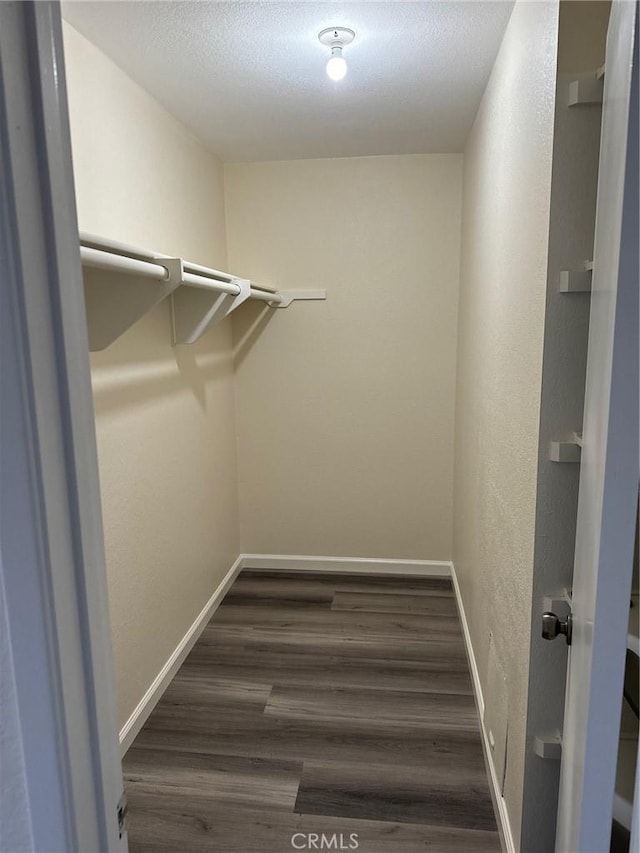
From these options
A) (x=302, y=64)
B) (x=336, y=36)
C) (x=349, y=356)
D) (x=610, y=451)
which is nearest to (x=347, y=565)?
(x=349, y=356)

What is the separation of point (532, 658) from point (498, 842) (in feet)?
2.51

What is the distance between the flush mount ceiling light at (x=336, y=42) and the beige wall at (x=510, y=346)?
49 cm

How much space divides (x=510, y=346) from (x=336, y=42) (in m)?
1.12

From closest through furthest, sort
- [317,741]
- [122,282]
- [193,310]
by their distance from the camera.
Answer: [122,282]
[317,741]
[193,310]

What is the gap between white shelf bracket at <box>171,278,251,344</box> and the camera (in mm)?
2566

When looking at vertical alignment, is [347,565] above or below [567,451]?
below

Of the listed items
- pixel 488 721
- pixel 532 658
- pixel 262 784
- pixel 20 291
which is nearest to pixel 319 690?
pixel 262 784

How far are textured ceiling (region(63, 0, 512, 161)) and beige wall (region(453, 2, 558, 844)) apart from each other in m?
0.16

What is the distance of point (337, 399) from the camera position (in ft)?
11.8

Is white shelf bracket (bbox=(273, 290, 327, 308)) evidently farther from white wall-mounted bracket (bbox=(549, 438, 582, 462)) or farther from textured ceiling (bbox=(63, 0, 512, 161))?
white wall-mounted bracket (bbox=(549, 438, 582, 462))

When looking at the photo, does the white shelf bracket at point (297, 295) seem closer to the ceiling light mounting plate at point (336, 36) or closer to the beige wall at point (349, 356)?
the beige wall at point (349, 356)

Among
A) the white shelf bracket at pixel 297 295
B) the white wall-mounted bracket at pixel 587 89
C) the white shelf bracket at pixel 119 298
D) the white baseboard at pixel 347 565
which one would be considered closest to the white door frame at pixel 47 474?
the white wall-mounted bracket at pixel 587 89

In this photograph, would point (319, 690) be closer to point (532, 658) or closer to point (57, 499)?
point (532, 658)

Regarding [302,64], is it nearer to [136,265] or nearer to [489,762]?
[136,265]
